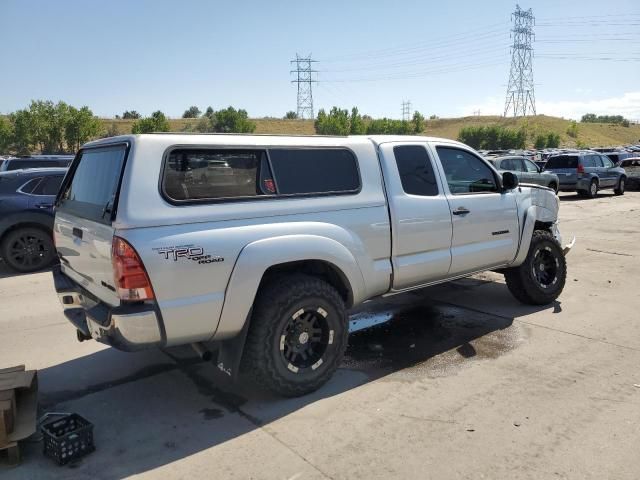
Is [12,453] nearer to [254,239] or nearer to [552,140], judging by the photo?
[254,239]

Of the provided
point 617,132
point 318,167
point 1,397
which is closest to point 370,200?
point 318,167

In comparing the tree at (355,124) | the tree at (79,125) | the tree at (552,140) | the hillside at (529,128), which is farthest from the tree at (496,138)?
the tree at (79,125)

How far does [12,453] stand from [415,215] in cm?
343

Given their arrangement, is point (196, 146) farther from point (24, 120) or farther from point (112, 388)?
point (24, 120)

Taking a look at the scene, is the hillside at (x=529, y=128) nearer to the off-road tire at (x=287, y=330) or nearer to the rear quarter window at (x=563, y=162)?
the rear quarter window at (x=563, y=162)

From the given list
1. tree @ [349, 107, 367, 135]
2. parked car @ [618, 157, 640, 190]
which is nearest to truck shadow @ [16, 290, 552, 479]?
parked car @ [618, 157, 640, 190]

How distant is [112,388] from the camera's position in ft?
13.7

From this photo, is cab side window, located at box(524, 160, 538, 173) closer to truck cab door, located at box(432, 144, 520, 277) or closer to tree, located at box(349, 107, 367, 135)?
truck cab door, located at box(432, 144, 520, 277)

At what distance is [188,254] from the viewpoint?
325 cm

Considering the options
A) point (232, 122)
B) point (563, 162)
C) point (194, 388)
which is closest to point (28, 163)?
point (194, 388)

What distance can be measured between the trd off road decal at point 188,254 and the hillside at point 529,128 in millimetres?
94816

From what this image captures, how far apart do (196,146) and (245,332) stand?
1.33 meters

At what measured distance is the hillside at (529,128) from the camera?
106 m

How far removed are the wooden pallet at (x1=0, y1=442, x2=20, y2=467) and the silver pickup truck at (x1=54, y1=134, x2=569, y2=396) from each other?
0.78 m
